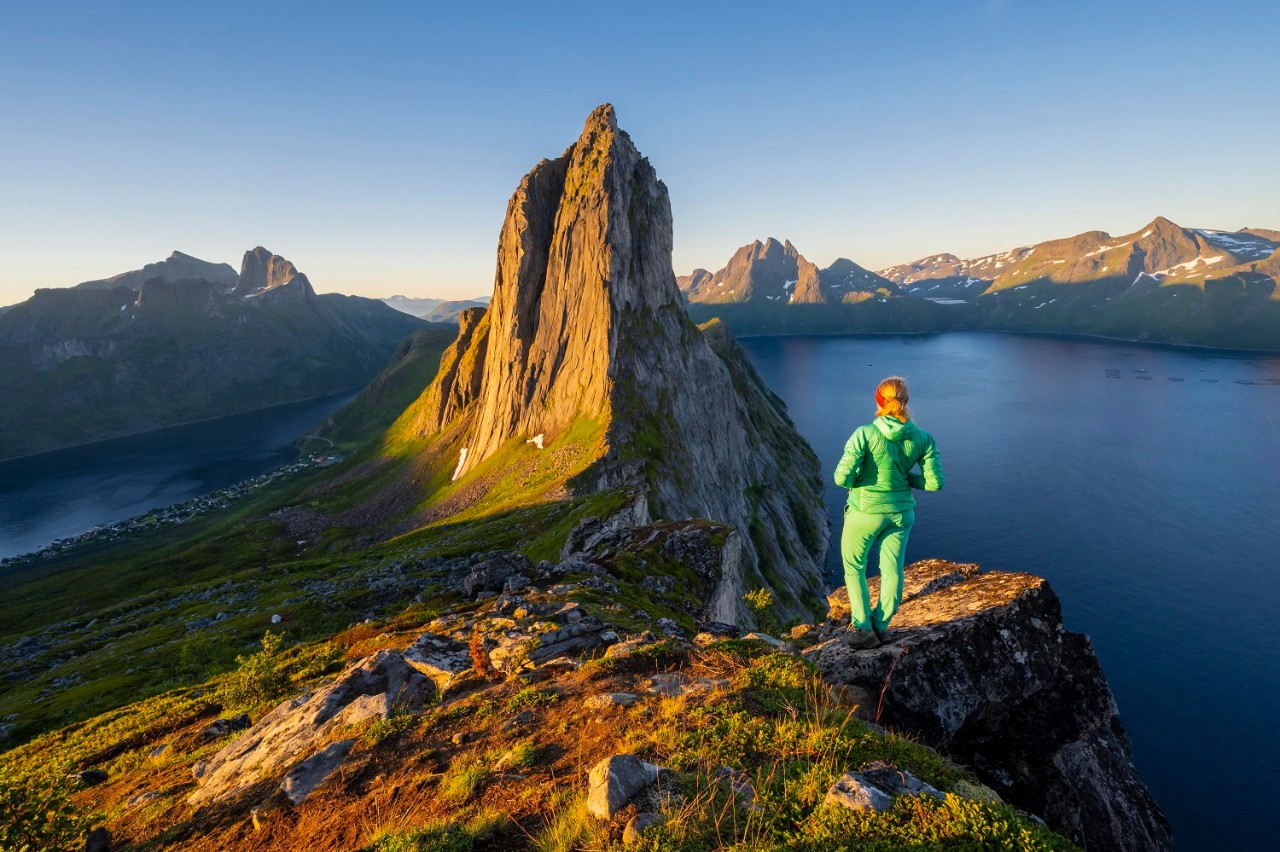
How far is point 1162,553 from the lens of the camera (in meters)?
90.5

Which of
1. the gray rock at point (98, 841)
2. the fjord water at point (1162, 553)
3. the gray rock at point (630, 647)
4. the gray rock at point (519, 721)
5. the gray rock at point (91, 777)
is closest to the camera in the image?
the gray rock at point (98, 841)

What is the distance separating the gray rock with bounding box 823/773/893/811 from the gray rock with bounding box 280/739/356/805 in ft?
28.2

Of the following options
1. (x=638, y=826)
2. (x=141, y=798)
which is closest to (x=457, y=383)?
(x=141, y=798)

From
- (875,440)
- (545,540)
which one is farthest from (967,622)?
(545,540)

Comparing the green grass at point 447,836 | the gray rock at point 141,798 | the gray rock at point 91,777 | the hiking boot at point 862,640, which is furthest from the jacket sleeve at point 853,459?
the gray rock at point 91,777

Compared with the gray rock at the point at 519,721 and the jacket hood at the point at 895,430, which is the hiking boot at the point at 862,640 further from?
the gray rock at the point at 519,721

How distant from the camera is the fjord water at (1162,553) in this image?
5609 centimetres

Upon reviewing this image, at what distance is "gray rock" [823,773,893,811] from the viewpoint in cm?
654

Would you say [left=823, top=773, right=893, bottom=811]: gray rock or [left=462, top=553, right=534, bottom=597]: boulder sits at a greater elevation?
[left=823, top=773, right=893, bottom=811]: gray rock

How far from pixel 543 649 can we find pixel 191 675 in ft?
92.8

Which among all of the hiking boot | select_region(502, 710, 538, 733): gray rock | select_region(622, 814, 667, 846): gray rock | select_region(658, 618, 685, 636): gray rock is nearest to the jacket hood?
the hiking boot

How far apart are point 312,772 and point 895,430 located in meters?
12.6

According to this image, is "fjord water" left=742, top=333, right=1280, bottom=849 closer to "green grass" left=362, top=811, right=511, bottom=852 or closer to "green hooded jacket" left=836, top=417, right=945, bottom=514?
"green hooded jacket" left=836, top=417, right=945, bottom=514

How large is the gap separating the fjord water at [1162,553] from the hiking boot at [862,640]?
6309 cm
